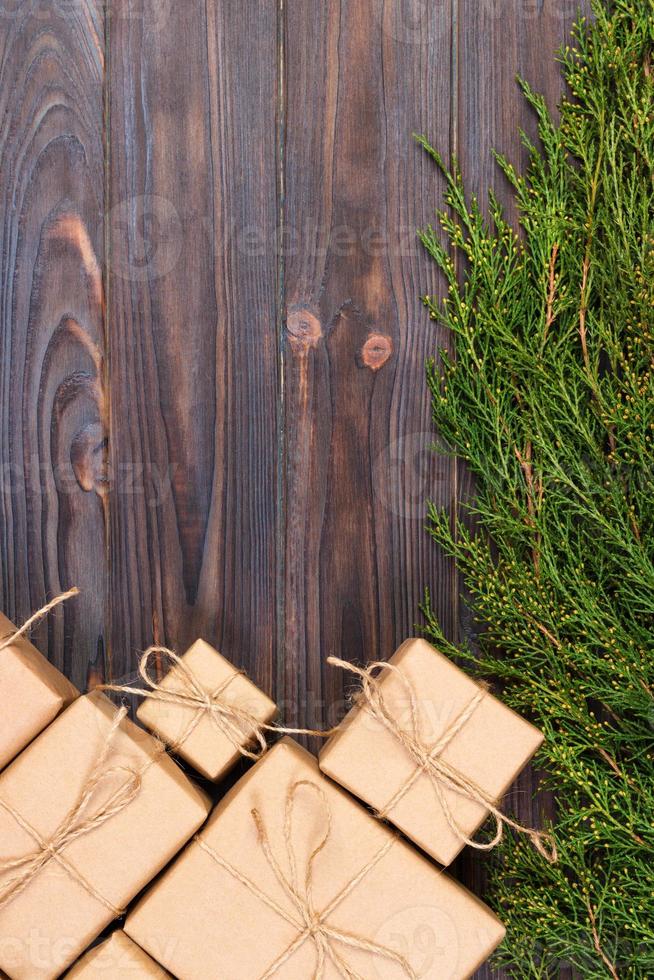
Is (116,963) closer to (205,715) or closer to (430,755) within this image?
(205,715)

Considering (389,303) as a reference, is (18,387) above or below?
below

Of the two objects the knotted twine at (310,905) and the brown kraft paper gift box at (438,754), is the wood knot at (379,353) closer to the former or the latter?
the brown kraft paper gift box at (438,754)

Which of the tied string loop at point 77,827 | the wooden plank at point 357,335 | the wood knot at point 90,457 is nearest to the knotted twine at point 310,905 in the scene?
the tied string loop at point 77,827

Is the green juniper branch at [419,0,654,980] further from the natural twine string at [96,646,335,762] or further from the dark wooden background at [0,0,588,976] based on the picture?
the natural twine string at [96,646,335,762]

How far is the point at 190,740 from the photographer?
0.91m

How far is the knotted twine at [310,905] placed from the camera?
2.84 ft

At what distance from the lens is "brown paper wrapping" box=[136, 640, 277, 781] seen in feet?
2.99

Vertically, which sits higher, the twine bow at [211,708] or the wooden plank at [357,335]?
the wooden plank at [357,335]

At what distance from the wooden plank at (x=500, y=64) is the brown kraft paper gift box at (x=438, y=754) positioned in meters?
0.22

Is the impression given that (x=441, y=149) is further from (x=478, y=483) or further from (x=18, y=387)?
(x=18, y=387)

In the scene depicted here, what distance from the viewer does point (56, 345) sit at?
1110 mm

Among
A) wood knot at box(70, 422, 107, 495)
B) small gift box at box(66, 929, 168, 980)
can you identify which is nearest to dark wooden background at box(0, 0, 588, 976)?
wood knot at box(70, 422, 107, 495)

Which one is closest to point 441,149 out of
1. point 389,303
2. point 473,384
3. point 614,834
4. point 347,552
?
point 389,303

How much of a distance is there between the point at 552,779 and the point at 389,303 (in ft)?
2.32
